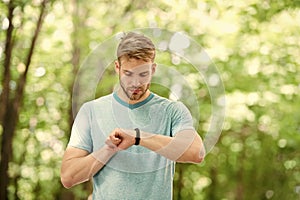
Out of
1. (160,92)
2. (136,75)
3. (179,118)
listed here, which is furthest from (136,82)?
(160,92)

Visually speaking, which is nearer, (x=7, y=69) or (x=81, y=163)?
(x=81, y=163)

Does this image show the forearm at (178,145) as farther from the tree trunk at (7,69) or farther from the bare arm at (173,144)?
the tree trunk at (7,69)

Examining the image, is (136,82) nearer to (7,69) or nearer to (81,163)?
(81,163)

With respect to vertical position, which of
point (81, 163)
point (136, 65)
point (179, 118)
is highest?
point (136, 65)

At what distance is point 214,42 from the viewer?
5289 mm

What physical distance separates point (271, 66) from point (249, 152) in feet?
4.56

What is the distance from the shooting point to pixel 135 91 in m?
1.43

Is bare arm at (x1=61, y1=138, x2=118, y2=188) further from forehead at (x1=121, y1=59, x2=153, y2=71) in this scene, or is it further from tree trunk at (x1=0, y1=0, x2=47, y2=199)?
tree trunk at (x1=0, y1=0, x2=47, y2=199)

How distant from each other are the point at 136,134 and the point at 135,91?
4.0 inches

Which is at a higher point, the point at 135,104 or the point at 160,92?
the point at 160,92

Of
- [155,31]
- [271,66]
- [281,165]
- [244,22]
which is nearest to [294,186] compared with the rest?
[281,165]

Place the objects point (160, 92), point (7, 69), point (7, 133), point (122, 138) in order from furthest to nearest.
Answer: point (7, 133) < point (7, 69) < point (160, 92) < point (122, 138)

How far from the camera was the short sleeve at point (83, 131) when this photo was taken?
146 cm

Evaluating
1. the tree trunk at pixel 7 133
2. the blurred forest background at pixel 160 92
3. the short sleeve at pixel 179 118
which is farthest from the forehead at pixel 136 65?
the tree trunk at pixel 7 133
